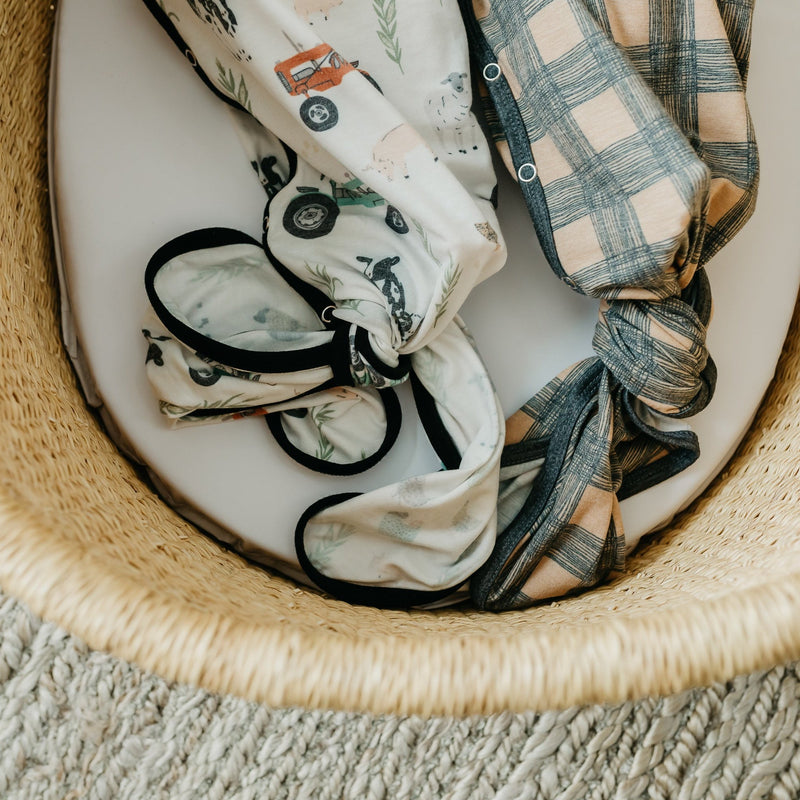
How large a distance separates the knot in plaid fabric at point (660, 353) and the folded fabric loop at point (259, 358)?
0.20 meters

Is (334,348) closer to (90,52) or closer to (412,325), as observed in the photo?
(412,325)

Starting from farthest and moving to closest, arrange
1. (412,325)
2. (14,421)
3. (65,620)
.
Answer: (412,325) → (14,421) → (65,620)

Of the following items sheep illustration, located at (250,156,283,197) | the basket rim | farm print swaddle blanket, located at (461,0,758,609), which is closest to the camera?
the basket rim

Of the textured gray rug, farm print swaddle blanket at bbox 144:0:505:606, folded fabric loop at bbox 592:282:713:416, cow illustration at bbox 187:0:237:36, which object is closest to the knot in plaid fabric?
folded fabric loop at bbox 592:282:713:416

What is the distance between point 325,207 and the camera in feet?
2.45

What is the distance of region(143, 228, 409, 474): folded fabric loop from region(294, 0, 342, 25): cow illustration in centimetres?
21

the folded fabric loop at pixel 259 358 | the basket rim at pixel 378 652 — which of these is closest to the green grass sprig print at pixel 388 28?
the folded fabric loop at pixel 259 358

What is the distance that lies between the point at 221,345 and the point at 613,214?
363 millimetres

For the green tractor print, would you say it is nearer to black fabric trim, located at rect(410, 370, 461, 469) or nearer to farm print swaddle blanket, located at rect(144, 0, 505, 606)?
farm print swaddle blanket, located at rect(144, 0, 505, 606)

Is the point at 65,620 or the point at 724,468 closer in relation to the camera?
the point at 65,620

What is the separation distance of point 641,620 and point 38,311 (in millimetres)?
579

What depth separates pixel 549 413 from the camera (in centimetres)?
76

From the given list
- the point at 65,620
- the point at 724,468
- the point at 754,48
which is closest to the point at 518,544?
the point at 724,468

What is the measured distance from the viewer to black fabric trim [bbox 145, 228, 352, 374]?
69 cm
